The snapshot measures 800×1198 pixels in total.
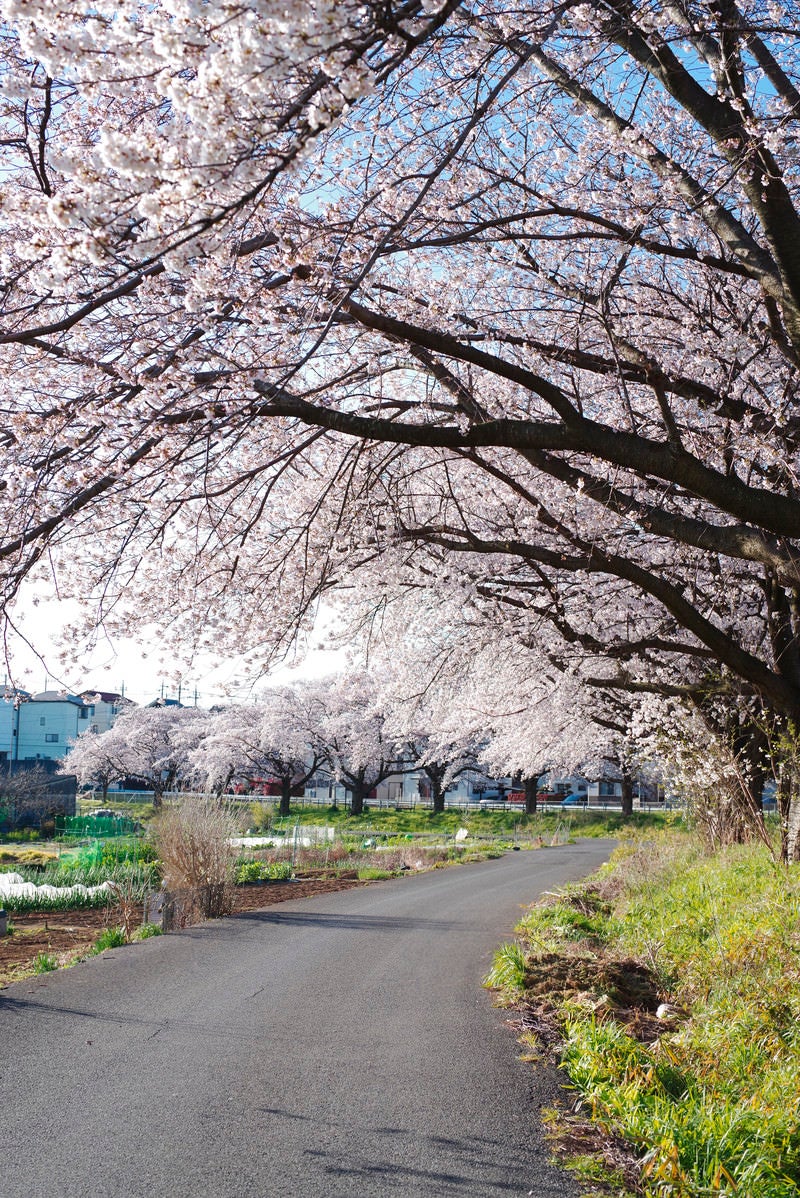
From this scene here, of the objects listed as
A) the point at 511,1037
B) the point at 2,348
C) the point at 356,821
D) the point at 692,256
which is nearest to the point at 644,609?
the point at 692,256

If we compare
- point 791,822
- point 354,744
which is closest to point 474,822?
point 354,744

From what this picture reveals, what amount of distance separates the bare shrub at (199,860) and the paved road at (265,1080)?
99.8 inches

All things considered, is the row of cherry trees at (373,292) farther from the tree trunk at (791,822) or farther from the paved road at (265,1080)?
the paved road at (265,1080)

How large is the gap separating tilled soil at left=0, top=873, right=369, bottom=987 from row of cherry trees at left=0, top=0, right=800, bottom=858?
420 cm

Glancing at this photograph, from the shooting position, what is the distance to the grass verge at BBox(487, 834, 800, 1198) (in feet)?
12.6

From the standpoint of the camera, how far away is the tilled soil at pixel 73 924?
402 inches

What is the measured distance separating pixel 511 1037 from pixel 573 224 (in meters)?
6.63

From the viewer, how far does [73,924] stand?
44.6ft

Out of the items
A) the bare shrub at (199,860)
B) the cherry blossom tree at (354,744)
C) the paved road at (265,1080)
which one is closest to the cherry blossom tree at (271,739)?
the cherry blossom tree at (354,744)

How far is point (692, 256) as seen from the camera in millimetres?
7469

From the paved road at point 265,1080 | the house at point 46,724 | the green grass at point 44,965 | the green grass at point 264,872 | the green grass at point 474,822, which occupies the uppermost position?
the house at point 46,724

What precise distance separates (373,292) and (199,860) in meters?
8.73

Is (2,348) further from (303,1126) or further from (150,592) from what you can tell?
(303,1126)

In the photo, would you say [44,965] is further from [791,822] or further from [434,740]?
[434,740]
